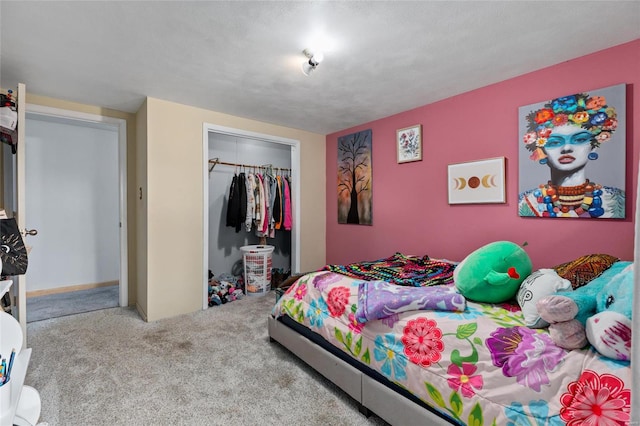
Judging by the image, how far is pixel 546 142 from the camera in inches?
90.4

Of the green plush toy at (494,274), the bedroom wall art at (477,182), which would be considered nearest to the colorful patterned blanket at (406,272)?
the green plush toy at (494,274)

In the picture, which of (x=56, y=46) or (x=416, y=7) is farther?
(x=56, y=46)

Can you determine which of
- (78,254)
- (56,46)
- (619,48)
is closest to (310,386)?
(56,46)

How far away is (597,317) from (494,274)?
52 cm

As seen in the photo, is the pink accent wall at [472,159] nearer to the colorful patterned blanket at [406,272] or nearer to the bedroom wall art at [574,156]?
the bedroom wall art at [574,156]

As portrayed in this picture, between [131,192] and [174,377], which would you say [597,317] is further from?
[131,192]

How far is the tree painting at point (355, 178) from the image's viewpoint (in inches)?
149

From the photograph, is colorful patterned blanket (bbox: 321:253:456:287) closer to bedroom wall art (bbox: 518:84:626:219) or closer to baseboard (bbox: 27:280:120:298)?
bedroom wall art (bbox: 518:84:626:219)

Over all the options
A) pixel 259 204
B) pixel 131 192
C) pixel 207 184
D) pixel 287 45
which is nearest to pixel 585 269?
pixel 287 45

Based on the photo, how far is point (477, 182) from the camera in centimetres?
274

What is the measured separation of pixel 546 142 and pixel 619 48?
675 mm

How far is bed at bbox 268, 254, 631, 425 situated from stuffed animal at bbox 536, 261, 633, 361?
4 cm

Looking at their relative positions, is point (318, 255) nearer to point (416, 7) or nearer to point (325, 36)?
point (325, 36)

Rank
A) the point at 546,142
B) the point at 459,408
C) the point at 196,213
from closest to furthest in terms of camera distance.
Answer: the point at 459,408 → the point at 546,142 → the point at 196,213
